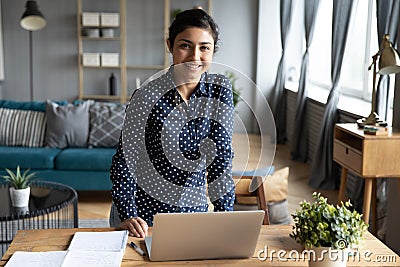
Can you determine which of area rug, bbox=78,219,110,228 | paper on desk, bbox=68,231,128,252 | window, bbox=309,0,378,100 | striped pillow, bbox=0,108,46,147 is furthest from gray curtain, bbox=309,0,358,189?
paper on desk, bbox=68,231,128,252

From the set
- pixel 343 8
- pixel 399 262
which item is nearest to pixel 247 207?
pixel 399 262

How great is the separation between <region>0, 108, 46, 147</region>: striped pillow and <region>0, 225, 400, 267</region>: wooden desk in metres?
3.37

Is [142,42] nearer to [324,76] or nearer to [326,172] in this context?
[324,76]

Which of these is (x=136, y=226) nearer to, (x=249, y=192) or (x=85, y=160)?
(x=249, y=192)

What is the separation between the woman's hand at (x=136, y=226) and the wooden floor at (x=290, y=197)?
2647 millimetres

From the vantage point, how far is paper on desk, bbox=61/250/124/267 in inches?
58.8

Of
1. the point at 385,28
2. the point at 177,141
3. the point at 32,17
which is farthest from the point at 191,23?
the point at 32,17

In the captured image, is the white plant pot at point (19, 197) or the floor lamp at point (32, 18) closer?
the white plant pot at point (19, 197)

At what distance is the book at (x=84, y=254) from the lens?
4.93 ft

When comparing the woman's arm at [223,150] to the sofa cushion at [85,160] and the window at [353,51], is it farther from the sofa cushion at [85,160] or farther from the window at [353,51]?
the window at [353,51]

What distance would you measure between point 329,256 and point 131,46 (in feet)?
22.8

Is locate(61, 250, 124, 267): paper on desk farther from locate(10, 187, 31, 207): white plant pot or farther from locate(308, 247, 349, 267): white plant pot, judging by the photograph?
locate(10, 187, 31, 207): white plant pot

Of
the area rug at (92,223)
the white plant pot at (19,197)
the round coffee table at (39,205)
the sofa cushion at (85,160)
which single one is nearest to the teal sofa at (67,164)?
the sofa cushion at (85,160)

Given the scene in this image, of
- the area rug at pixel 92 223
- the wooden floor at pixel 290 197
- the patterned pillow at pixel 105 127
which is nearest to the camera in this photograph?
the area rug at pixel 92 223
